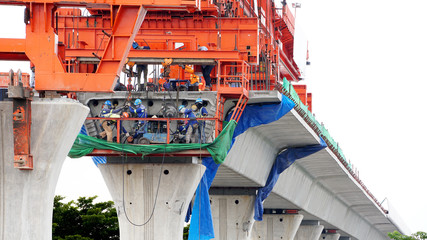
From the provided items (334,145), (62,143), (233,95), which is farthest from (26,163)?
(334,145)

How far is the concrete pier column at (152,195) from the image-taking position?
3662cm

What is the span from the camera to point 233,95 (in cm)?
3609

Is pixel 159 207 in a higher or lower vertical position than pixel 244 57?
lower

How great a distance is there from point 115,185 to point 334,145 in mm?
26277

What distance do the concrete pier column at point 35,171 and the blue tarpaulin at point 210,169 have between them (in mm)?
14522

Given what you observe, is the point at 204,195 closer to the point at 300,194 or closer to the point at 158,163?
the point at 158,163

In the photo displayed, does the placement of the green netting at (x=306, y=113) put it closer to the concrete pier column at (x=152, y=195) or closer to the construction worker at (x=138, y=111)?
the concrete pier column at (x=152, y=195)

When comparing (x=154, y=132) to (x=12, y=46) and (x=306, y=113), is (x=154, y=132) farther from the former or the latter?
(x=306, y=113)

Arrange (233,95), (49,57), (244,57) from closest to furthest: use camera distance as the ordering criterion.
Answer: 1. (49,57)
2. (233,95)
3. (244,57)

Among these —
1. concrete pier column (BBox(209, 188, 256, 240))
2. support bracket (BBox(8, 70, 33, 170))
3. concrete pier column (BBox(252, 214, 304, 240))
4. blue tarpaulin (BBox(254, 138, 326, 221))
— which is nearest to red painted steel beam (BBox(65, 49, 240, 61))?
support bracket (BBox(8, 70, 33, 170))

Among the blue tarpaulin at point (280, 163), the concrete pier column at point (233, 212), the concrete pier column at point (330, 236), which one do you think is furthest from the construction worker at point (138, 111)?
the concrete pier column at point (330, 236)

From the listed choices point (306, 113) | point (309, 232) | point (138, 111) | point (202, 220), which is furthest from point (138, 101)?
point (309, 232)

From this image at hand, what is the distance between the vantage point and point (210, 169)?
39.1m

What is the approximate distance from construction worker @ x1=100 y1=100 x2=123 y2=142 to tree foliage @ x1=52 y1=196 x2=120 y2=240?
2878 cm
